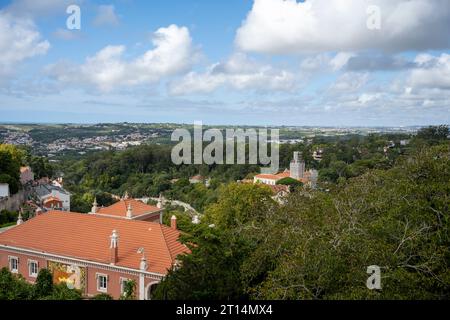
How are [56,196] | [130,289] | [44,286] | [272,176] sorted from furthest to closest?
[272,176] < [56,196] < [130,289] < [44,286]

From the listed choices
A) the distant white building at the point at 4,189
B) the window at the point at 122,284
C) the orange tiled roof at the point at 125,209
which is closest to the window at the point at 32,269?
the window at the point at 122,284

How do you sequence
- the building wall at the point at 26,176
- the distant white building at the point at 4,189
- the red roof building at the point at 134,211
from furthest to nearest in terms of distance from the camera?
the building wall at the point at 26,176
the distant white building at the point at 4,189
the red roof building at the point at 134,211

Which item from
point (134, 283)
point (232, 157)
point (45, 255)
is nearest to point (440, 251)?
point (134, 283)

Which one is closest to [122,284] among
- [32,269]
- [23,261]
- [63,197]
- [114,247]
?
[114,247]

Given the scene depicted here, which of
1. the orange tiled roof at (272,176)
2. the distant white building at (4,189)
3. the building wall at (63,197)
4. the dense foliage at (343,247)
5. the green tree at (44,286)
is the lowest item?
Result: the orange tiled roof at (272,176)

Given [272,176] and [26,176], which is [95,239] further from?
[272,176]

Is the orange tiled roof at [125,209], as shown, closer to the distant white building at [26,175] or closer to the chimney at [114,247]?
the chimney at [114,247]
